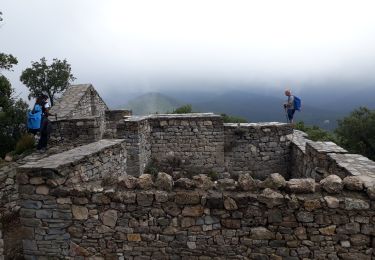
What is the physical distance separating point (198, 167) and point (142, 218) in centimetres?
649

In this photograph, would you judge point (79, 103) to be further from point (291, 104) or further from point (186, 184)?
point (186, 184)

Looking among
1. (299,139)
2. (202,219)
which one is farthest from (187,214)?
(299,139)

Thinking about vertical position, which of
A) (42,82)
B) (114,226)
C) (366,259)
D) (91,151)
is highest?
(42,82)

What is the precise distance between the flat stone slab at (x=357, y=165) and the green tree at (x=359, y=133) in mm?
29396

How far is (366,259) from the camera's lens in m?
4.93

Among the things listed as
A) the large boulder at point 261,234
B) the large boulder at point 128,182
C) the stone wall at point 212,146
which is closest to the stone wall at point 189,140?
the stone wall at point 212,146

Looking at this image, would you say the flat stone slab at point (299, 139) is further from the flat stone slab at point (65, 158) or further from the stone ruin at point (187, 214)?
the flat stone slab at point (65, 158)

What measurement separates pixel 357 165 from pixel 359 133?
3153 centimetres

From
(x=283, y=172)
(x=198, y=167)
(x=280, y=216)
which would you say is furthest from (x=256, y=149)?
(x=280, y=216)

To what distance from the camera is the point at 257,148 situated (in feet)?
37.6

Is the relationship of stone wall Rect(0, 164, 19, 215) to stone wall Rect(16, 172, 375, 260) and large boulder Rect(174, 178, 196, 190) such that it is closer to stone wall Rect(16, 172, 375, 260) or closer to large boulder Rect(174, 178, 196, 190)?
stone wall Rect(16, 172, 375, 260)

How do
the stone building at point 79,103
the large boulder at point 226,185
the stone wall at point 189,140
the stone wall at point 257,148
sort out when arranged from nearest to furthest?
the large boulder at point 226,185
the stone wall at point 257,148
the stone wall at point 189,140
the stone building at point 79,103

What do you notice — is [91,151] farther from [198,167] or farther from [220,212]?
[198,167]

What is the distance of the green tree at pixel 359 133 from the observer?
33375 millimetres
